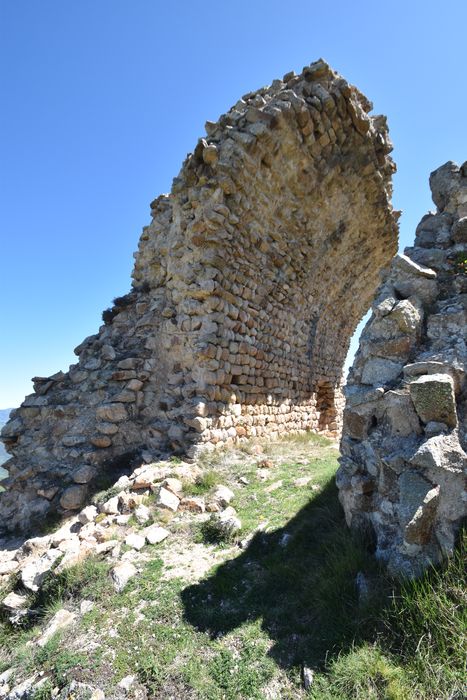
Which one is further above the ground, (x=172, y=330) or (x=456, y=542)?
(x=172, y=330)

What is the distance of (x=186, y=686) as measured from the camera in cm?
216

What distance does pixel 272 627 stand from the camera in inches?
96.0

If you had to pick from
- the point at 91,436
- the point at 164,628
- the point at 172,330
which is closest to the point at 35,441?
the point at 91,436

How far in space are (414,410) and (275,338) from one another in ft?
16.7

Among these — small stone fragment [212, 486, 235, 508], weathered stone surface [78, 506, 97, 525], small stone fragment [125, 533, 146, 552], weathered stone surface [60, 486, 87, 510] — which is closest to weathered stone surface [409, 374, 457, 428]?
small stone fragment [212, 486, 235, 508]

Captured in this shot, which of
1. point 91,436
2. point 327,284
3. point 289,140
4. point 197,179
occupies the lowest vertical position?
point 91,436

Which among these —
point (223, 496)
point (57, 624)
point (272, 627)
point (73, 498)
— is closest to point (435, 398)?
point (272, 627)

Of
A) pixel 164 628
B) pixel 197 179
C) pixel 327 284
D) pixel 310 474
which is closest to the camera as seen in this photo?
pixel 164 628

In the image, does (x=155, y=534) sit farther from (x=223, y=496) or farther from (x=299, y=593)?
(x=299, y=593)

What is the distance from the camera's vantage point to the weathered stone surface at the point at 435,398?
247cm

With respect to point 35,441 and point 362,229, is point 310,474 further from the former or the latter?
point 362,229

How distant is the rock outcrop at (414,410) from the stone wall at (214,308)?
2832mm

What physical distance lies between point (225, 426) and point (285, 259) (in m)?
3.59

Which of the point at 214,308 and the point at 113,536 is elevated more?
the point at 214,308
